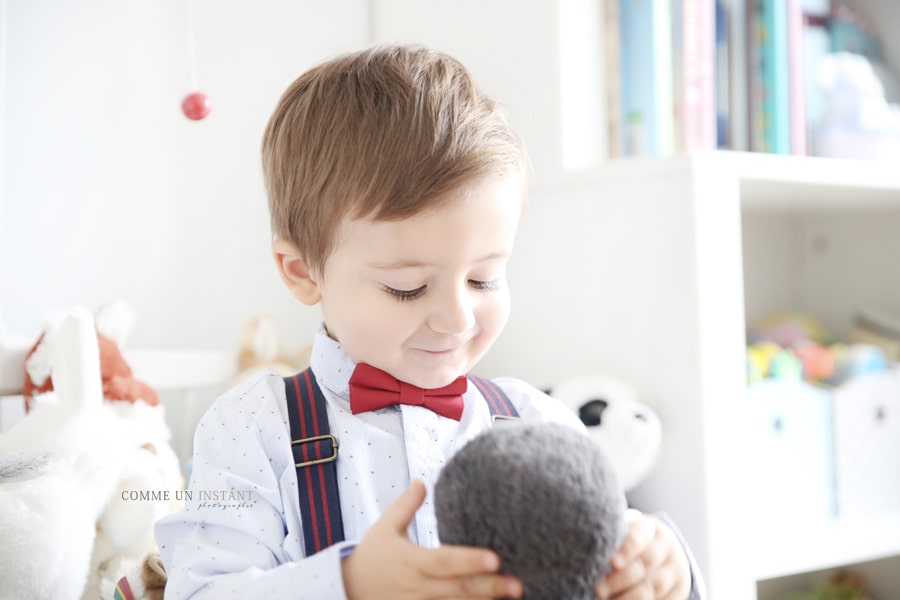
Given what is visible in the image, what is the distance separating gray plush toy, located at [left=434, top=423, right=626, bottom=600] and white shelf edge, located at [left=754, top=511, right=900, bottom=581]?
0.62 meters

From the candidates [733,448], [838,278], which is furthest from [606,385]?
[838,278]

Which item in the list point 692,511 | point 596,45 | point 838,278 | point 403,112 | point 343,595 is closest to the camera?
point 343,595

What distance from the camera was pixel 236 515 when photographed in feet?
2.15

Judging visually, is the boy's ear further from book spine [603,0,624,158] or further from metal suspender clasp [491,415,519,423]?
book spine [603,0,624,158]

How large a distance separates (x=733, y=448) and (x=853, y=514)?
Answer: 0.32m

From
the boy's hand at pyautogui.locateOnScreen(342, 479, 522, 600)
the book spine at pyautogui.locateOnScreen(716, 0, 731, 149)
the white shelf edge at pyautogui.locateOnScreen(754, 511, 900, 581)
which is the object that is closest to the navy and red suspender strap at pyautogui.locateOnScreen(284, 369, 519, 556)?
the boy's hand at pyautogui.locateOnScreen(342, 479, 522, 600)

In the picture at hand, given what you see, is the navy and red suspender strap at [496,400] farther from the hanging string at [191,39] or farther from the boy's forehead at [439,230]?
the hanging string at [191,39]

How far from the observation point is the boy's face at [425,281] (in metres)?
0.65

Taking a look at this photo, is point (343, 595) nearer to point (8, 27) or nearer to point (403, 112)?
point (403, 112)

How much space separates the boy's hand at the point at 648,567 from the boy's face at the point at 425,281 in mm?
194

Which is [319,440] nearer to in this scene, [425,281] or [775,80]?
[425,281]

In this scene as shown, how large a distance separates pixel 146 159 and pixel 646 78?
636 mm

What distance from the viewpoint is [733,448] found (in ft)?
3.30

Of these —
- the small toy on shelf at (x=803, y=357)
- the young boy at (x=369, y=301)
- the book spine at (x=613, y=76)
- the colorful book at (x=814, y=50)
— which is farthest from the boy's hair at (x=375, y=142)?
the colorful book at (x=814, y=50)
